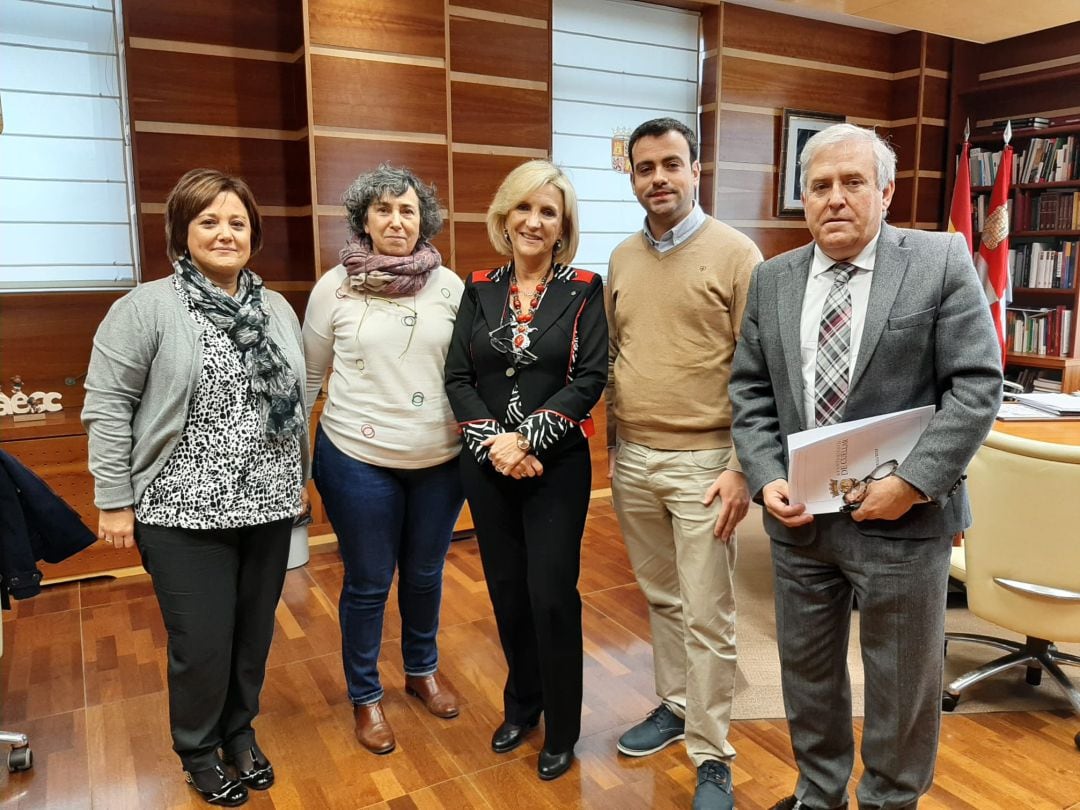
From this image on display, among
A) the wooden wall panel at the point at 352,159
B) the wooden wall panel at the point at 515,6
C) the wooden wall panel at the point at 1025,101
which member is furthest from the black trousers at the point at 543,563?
the wooden wall panel at the point at 1025,101

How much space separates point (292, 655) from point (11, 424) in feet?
5.66

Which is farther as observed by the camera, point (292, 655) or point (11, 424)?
point (11, 424)

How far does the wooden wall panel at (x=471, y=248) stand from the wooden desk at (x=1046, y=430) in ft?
8.64

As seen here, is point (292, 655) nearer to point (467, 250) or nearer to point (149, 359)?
point (149, 359)

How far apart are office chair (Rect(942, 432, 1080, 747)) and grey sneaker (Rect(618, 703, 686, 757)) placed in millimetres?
983

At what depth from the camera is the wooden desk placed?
2891 mm

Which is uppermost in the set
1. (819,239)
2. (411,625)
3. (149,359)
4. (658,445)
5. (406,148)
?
(406,148)

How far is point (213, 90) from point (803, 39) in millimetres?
3864

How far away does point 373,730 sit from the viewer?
238cm

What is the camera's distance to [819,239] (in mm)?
1638

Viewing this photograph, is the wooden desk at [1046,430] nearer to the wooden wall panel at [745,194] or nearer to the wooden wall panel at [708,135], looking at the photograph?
the wooden wall panel at [745,194]

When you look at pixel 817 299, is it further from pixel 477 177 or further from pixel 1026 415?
pixel 477 177

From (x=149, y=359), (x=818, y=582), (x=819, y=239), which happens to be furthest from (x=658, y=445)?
(x=149, y=359)

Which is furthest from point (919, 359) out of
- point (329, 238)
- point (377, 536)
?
point (329, 238)
